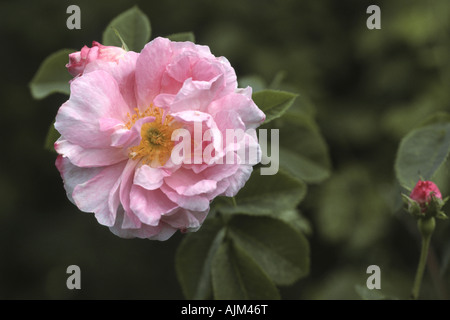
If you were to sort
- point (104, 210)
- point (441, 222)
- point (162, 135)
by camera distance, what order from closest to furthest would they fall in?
point (104, 210) < point (162, 135) < point (441, 222)

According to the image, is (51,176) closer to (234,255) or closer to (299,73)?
(299,73)

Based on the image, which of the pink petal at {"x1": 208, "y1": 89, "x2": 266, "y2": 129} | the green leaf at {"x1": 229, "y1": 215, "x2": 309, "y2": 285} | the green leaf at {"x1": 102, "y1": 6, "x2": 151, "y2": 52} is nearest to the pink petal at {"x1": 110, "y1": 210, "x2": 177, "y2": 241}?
the pink petal at {"x1": 208, "y1": 89, "x2": 266, "y2": 129}

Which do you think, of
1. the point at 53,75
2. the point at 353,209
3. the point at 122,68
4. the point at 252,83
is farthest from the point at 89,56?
the point at 353,209

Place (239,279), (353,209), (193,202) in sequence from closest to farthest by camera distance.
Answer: (193,202), (239,279), (353,209)

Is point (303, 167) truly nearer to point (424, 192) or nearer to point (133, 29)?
point (424, 192)

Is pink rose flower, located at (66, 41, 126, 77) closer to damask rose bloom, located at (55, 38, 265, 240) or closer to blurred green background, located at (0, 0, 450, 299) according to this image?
damask rose bloom, located at (55, 38, 265, 240)

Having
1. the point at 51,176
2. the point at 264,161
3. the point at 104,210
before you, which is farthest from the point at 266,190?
the point at 51,176
